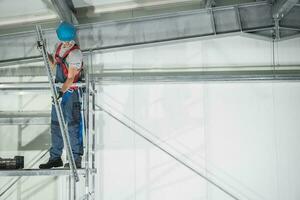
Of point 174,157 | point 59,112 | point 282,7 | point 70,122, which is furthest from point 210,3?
point 59,112

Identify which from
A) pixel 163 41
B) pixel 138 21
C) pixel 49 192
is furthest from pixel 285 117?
pixel 49 192

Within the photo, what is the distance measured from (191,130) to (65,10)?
287 centimetres

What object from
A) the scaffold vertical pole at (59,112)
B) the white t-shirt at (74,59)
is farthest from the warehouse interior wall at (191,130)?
the scaffold vertical pole at (59,112)

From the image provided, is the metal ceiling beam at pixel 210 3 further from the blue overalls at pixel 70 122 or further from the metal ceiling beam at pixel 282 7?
the blue overalls at pixel 70 122

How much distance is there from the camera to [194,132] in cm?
663

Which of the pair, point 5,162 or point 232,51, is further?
point 232,51

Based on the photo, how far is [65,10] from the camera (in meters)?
6.28

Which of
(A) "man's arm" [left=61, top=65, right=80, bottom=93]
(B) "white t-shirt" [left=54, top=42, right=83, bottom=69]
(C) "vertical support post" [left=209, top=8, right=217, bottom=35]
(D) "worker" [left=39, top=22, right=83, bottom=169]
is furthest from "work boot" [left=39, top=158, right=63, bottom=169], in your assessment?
(C) "vertical support post" [left=209, top=8, right=217, bottom=35]

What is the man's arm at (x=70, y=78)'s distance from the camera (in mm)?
4750

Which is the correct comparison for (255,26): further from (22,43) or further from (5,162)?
(5,162)

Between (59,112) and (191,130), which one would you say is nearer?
(59,112)

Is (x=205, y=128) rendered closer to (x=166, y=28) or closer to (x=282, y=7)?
(x=166, y=28)

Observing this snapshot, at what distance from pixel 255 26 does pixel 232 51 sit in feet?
1.87

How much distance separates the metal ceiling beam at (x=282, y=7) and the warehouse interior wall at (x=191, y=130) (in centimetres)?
55
